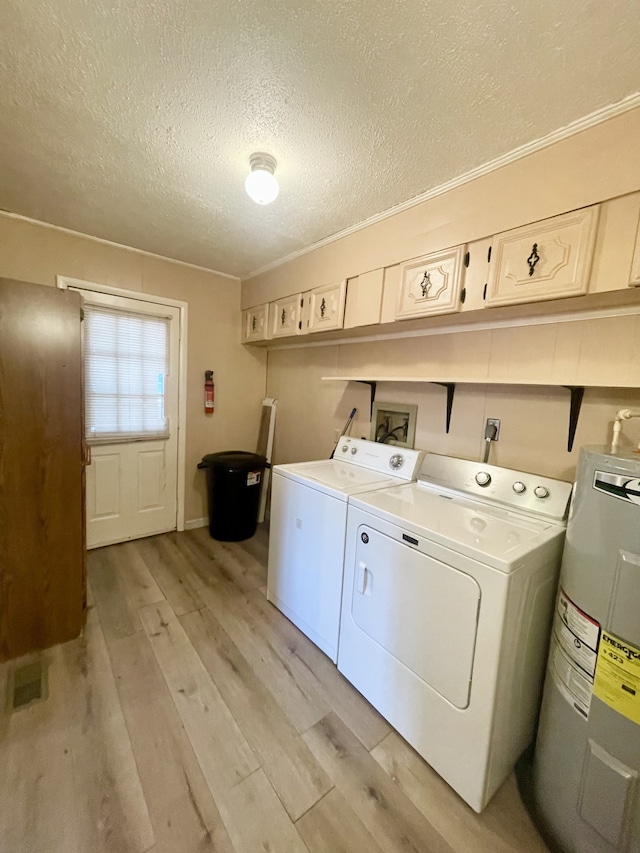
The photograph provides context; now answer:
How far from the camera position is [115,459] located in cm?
278

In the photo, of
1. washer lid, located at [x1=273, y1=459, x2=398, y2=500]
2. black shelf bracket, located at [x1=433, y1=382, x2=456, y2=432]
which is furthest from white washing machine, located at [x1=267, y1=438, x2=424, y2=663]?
black shelf bracket, located at [x1=433, y1=382, x2=456, y2=432]

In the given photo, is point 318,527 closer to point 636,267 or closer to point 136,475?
point 636,267

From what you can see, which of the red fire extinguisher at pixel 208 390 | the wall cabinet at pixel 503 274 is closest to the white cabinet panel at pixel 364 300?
the wall cabinet at pixel 503 274

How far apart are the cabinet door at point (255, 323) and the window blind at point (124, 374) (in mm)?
700

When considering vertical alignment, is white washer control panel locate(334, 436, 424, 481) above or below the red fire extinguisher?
below

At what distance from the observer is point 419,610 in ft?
4.16

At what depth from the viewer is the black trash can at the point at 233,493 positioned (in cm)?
286

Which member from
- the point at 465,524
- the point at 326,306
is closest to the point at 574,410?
the point at 465,524

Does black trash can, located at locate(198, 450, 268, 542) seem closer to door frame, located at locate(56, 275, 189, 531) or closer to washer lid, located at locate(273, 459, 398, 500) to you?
door frame, located at locate(56, 275, 189, 531)

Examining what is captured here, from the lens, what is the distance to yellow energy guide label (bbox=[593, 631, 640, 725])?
0.87 m

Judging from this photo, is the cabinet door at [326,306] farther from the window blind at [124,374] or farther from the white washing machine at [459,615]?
the window blind at [124,374]

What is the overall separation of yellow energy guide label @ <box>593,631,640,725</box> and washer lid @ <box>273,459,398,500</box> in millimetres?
996

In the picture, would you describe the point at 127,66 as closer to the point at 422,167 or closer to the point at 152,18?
the point at 152,18

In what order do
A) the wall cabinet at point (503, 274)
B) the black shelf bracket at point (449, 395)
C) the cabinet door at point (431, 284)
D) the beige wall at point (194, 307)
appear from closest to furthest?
the wall cabinet at point (503, 274) < the cabinet door at point (431, 284) < the black shelf bracket at point (449, 395) < the beige wall at point (194, 307)
